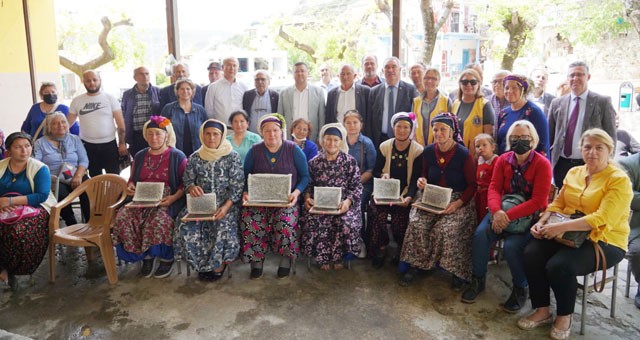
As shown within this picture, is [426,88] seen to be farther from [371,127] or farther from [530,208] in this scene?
[530,208]

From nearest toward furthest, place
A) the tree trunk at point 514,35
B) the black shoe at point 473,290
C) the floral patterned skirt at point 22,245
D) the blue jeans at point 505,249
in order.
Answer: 1. the blue jeans at point 505,249
2. the black shoe at point 473,290
3. the floral patterned skirt at point 22,245
4. the tree trunk at point 514,35

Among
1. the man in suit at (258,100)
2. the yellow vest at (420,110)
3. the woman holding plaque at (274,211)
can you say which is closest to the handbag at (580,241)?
the yellow vest at (420,110)

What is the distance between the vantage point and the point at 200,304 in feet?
13.2

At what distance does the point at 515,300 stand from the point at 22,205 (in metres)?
4.46

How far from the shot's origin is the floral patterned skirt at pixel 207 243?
439 cm

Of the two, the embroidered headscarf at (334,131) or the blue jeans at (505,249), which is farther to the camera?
the embroidered headscarf at (334,131)

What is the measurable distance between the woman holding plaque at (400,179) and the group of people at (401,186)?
1 centimetres

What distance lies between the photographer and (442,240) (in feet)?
13.7

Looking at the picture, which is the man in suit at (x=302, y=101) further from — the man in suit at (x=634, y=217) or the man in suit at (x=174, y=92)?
the man in suit at (x=634, y=217)

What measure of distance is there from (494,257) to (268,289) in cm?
236

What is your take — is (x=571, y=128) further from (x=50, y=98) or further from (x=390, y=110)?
(x=50, y=98)

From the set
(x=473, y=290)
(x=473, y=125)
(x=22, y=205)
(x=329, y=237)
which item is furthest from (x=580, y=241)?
(x=22, y=205)

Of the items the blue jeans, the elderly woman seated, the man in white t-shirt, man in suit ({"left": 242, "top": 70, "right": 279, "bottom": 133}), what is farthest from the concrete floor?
man in suit ({"left": 242, "top": 70, "right": 279, "bottom": 133})

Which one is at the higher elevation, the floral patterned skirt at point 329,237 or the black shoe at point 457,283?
the floral patterned skirt at point 329,237
